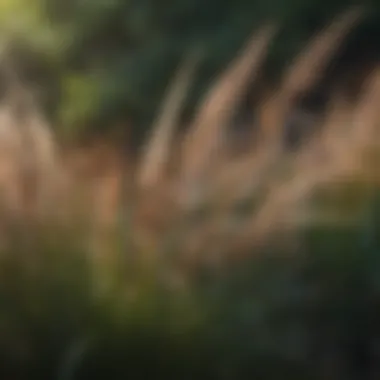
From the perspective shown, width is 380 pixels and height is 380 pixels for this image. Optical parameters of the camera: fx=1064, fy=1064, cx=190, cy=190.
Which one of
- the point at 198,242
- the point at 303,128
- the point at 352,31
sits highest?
the point at 352,31

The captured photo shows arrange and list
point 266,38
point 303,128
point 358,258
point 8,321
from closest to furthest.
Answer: point 8,321
point 358,258
point 303,128
point 266,38

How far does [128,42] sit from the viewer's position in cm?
232

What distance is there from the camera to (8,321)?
1.42 metres

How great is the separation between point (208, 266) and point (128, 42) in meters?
0.95

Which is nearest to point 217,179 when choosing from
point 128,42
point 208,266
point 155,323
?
point 208,266

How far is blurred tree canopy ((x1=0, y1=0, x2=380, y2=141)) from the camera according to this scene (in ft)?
7.18

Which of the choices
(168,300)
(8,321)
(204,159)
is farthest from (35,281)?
(204,159)

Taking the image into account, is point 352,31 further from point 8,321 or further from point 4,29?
point 8,321

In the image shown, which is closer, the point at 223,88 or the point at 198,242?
the point at 198,242

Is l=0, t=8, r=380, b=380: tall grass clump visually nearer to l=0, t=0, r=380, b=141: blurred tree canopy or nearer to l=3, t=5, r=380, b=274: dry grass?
l=3, t=5, r=380, b=274: dry grass

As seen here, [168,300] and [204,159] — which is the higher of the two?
[204,159]

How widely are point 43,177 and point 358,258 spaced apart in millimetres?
469

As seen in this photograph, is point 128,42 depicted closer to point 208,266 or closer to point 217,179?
point 217,179

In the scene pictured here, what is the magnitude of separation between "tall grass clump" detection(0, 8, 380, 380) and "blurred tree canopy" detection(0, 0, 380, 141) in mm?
564
